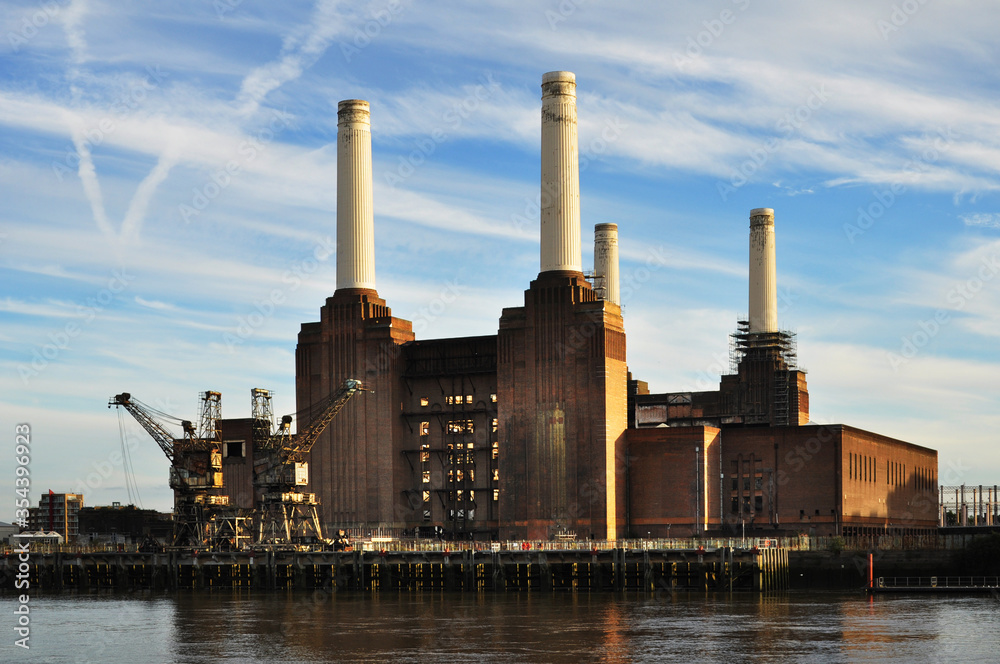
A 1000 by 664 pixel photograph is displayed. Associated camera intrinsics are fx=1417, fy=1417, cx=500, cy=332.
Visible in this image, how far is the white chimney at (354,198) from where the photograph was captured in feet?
465

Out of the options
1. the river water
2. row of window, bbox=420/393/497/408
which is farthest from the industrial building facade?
the river water

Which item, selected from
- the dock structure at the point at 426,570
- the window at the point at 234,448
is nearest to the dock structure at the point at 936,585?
the dock structure at the point at 426,570

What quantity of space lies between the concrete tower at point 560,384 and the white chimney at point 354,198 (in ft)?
58.6

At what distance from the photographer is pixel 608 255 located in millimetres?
189750

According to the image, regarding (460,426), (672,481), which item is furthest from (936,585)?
(460,426)

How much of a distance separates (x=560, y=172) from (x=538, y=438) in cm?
2473

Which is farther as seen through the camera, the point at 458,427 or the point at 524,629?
the point at 458,427

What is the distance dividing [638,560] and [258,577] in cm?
3350

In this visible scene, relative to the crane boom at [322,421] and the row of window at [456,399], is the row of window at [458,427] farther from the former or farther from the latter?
the crane boom at [322,421]

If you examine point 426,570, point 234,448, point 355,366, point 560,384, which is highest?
point 355,366

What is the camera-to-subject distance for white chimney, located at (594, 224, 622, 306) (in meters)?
189

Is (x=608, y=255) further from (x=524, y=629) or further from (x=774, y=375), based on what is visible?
(x=524, y=629)

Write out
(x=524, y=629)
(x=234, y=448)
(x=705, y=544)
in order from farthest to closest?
(x=234, y=448), (x=705, y=544), (x=524, y=629)

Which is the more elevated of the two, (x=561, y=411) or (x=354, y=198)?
(x=354, y=198)
